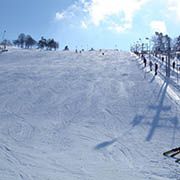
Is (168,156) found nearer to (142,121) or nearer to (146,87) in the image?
(142,121)

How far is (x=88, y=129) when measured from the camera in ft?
51.7

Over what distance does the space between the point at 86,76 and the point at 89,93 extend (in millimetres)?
7466

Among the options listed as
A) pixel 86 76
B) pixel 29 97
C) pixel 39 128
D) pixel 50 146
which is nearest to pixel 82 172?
pixel 50 146

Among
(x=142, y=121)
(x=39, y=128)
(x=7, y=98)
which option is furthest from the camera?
(x=7, y=98)

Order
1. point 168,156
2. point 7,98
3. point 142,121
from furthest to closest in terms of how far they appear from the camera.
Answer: point 7,98, point 142,121, point 168,156

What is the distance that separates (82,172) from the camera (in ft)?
35.4

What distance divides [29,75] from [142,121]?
54.6 feet

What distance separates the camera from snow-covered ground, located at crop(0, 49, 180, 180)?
36.2 feet

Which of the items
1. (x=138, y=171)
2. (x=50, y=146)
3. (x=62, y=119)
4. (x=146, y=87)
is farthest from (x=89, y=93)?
(x=138, y=171)

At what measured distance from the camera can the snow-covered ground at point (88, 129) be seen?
1104cm

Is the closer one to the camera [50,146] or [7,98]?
[50,146]

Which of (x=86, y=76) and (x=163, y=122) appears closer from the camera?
(x=163, y=122)

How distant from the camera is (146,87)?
24641 millimetres

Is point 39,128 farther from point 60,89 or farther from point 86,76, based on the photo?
point 86,76
